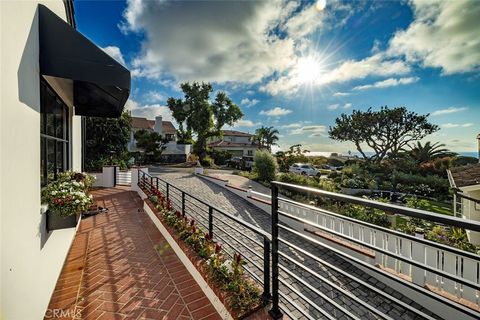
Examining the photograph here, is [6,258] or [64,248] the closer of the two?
[6,258]

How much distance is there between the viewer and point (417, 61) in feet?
53.5

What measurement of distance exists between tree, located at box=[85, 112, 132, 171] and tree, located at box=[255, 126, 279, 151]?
28523 millimetres

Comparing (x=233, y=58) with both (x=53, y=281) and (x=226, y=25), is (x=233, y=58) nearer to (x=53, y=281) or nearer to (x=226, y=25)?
(x=226, y=25)

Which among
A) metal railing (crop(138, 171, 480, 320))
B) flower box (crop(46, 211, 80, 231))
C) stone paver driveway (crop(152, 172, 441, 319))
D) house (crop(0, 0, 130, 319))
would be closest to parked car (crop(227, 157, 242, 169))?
stone paver driveway (crop(152, 172, 441, 319))

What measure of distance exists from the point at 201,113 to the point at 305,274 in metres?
26.1

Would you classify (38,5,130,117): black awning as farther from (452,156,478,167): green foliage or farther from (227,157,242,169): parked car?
(452,156,478,167): green foliage

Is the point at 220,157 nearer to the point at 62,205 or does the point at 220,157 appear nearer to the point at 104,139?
the point at 104,139

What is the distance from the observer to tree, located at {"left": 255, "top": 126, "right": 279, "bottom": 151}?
41375 mm

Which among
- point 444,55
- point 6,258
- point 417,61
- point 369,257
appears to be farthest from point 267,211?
point 417,61

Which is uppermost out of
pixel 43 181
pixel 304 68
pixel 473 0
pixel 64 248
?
pixel 473 0

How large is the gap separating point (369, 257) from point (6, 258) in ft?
21.3

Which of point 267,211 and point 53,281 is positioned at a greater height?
point 53,281

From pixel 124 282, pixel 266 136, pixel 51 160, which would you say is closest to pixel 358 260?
pixel 124 282

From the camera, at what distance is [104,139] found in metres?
14.8
